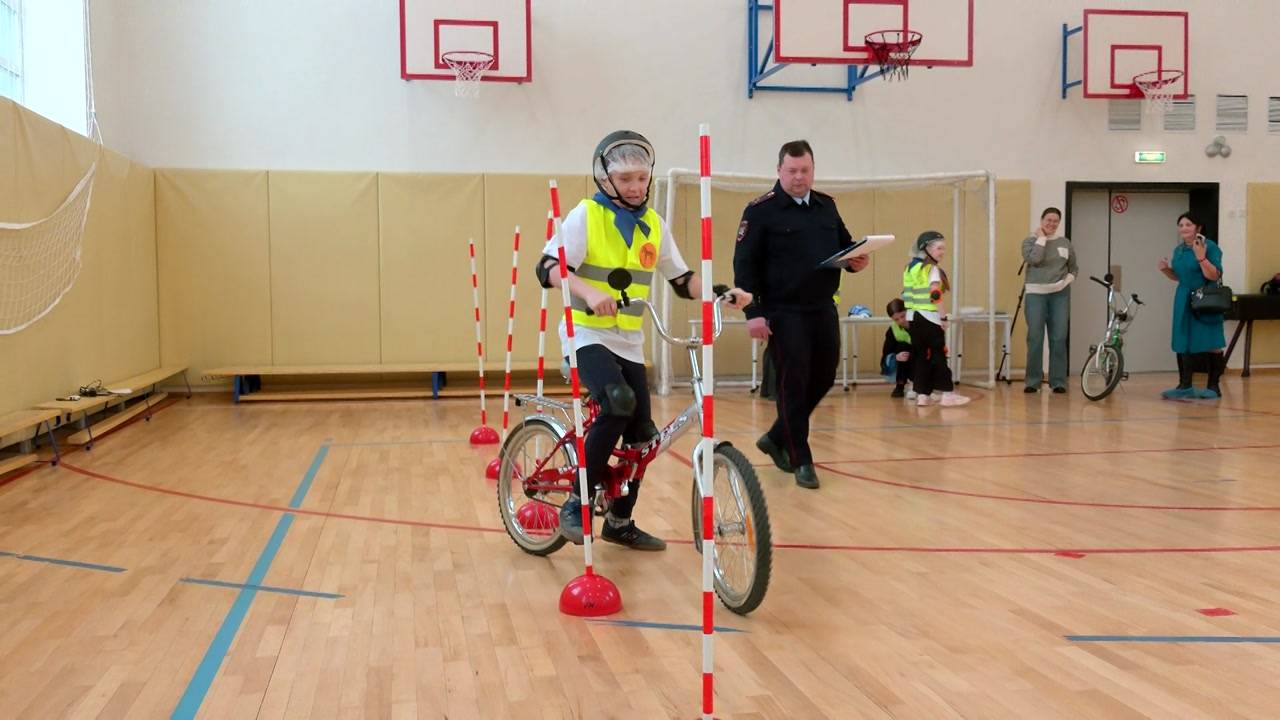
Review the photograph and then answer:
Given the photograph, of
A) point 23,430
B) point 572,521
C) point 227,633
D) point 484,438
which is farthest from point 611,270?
point 23,430

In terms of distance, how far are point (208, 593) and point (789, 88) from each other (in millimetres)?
9888

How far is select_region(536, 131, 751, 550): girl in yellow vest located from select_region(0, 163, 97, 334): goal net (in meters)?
4.93

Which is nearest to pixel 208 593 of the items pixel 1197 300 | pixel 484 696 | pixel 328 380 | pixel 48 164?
pixel 484 696

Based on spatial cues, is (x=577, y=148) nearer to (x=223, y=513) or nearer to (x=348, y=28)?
→ (x=348, y=28)

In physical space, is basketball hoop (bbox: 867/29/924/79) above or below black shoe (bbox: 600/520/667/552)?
above

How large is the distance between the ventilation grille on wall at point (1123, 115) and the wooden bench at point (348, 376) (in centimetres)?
747

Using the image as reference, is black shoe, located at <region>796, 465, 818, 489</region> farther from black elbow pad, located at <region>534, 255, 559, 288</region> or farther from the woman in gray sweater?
the woman in gray sweater

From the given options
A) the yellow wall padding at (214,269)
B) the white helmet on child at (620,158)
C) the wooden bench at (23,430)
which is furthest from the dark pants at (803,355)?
the yellow wall padding at (214,269)

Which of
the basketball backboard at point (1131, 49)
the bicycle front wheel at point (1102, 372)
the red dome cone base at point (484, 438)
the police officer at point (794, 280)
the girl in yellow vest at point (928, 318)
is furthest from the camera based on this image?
the basketball backboard at point (1131, 49)

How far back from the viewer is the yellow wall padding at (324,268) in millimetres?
11711

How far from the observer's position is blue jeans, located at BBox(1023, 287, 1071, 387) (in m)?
11.3

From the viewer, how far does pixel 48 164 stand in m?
8.07

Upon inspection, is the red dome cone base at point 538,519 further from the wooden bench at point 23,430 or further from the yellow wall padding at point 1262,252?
the yellow wall padding at point 1262,252

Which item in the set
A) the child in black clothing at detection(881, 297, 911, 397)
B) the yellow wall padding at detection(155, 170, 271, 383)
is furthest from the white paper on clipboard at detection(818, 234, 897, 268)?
the yellow wall padding at detection(155, 170, 271, 383)
